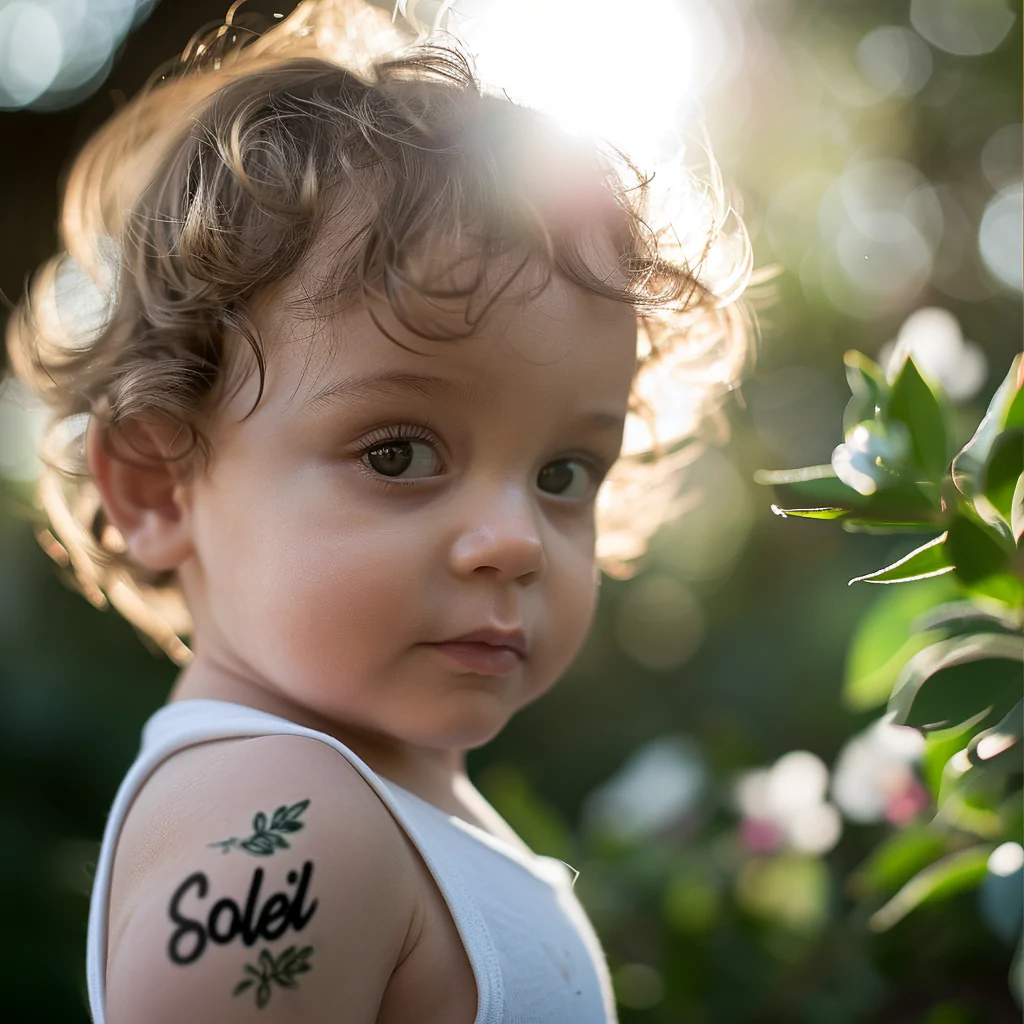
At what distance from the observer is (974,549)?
803 millimetres

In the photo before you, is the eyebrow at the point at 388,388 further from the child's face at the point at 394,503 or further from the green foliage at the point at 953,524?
the green foliage at the point at 953,524

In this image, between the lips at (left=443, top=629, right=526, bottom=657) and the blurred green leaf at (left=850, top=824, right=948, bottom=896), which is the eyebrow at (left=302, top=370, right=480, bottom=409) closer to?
the lips at (left=443, top=629, right=526, bottom=657)

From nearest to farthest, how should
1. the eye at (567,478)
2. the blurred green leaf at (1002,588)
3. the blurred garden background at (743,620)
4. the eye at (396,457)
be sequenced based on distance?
the blurred green leaf at (1002,588) < the eye at (396,457) < the eye at (567,478) < the blurred garden background at (743,620)

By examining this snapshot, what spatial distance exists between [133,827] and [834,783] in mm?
893

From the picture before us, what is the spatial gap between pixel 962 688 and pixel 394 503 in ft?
1.49

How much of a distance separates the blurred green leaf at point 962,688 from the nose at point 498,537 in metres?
0.31

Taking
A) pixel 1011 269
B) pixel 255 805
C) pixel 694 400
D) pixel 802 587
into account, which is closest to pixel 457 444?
pixel 255 805

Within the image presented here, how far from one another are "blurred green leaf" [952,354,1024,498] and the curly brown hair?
12.5 inches

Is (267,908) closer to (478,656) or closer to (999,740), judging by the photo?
(478,656)

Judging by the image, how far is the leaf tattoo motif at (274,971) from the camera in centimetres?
72

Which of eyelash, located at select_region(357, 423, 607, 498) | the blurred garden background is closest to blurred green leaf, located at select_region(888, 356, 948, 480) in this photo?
eyelash, located at select_region(357, 423, 607, 498)

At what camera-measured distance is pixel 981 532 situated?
0.80 meters

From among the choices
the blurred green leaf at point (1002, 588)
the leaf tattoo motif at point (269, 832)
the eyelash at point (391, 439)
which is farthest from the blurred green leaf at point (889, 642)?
the leaf tattoo motif at point (269, 832)

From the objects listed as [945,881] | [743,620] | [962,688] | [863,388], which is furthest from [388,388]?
[743,620]
